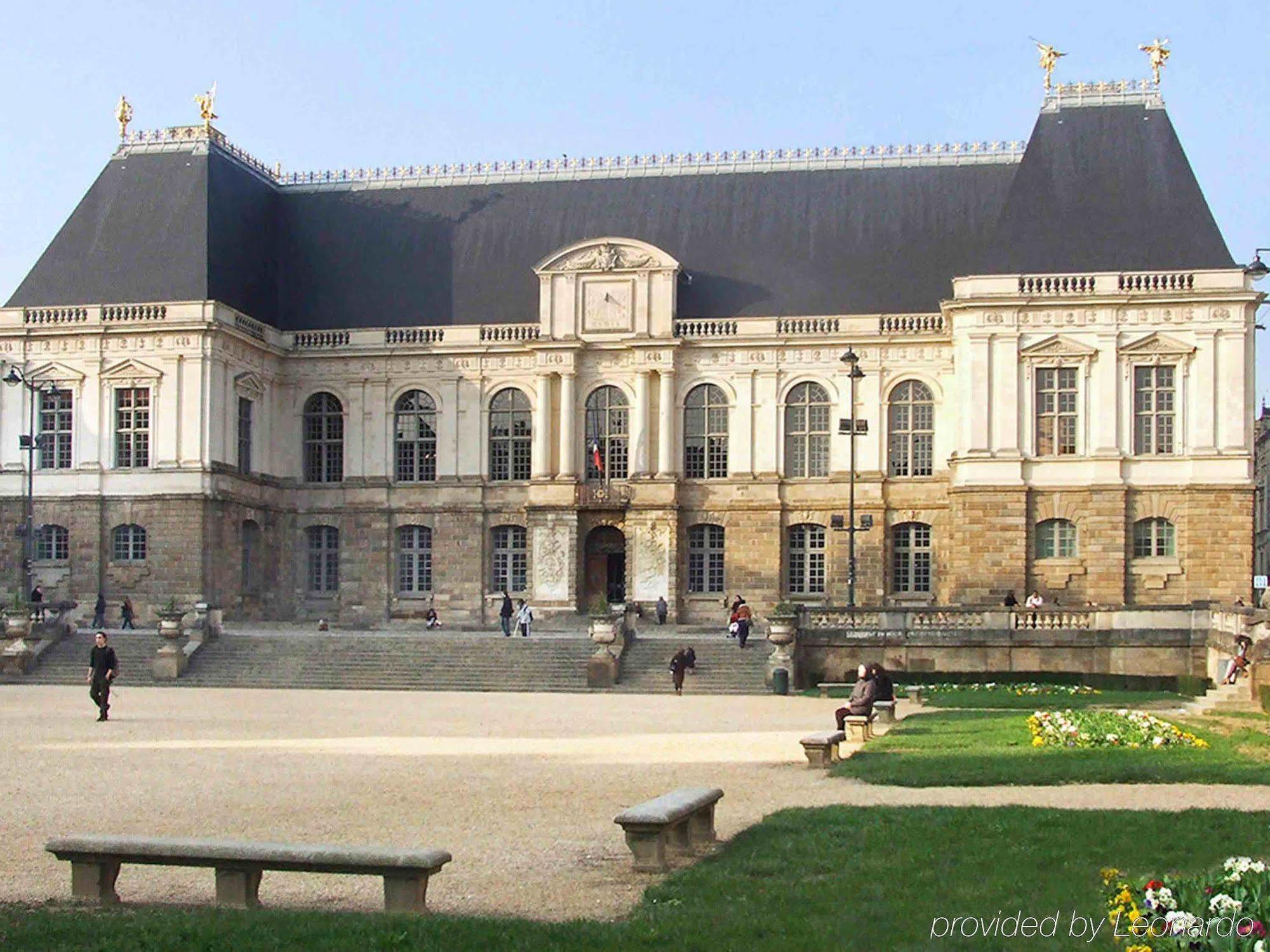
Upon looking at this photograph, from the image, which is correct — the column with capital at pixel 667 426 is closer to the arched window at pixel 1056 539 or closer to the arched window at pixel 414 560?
the arched window at pixel 414 560

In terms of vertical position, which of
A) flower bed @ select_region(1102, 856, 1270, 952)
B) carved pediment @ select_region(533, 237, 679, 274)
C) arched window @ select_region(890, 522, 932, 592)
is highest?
carved pediment @ select_region(533, 237, 679, 274)

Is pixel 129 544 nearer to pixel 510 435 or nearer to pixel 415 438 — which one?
pixel 415 438

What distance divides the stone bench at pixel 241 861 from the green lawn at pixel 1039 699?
21743 mm

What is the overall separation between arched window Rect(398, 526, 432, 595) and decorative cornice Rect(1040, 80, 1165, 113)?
75.0ft

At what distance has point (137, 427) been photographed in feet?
174

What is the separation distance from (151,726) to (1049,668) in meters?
21.2

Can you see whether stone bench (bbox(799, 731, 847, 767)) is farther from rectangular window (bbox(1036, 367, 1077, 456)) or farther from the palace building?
rectangular window (bbox(1036, 367, 1077, 456))

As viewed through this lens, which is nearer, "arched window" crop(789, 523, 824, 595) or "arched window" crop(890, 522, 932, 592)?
"arched window" crop(890, 522, 932, 592)

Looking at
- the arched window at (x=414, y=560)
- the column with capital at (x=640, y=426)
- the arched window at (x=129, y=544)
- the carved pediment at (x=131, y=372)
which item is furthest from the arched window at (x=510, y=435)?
A: the arched window at (x=129, y=544)

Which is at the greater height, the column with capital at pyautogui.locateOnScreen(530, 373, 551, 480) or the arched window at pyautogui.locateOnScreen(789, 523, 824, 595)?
the column with capital at pyautogui.locateOnScreen(530, 373, 551, 480)

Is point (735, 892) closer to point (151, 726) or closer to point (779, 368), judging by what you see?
point (151, 726)

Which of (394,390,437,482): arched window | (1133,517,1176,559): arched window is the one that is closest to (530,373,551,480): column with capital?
(394,390,437,482): arched window

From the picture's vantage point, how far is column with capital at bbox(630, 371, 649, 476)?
54000mm

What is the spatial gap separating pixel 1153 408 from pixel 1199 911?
4195 centimetres
